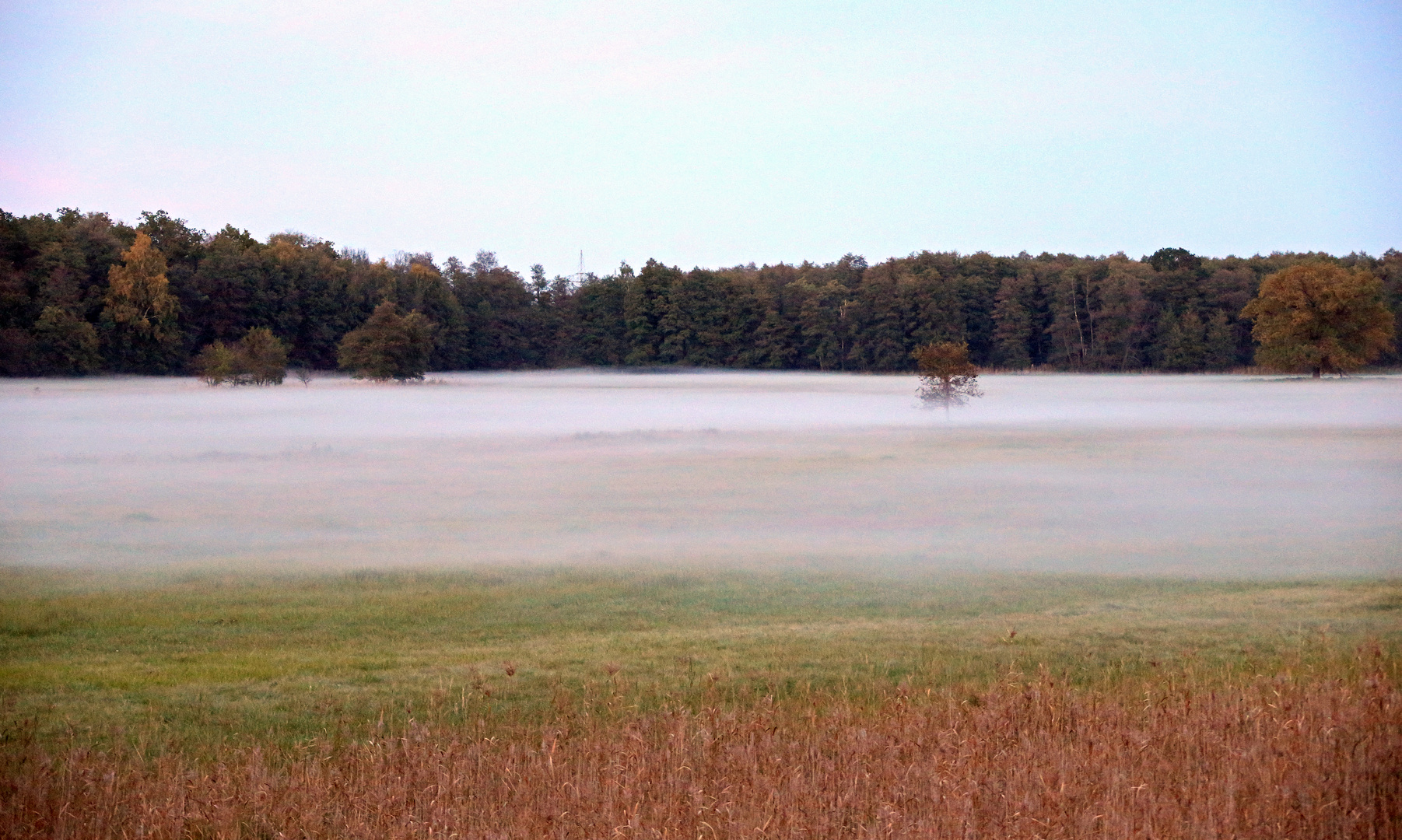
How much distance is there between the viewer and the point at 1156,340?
8531cm

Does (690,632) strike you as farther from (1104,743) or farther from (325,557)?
(325,557)

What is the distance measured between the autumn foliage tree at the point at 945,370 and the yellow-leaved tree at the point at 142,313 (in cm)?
4199

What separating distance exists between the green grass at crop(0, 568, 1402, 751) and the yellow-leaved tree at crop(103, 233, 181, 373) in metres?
47.9

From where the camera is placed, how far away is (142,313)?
211ft

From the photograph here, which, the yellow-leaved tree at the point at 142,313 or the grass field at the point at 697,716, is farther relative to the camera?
the yellow-leaved tree at the point at 142,313

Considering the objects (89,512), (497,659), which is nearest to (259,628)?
(497,659)

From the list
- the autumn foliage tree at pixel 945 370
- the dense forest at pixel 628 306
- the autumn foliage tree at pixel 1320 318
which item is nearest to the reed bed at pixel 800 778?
the autumn foliage tree at pixel 945 370

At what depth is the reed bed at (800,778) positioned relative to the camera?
23.9 feet

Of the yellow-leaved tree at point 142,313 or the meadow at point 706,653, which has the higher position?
the yellow-leaved tree at point 142,313

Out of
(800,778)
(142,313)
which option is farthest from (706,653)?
(142,313)

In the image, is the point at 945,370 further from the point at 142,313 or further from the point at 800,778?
the point at 800,778

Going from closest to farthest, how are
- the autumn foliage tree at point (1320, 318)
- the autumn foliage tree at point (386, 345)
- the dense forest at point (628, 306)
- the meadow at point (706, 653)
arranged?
the meadow at point (706, 653) → the dense forest at point (628, 306) → the autumn foliage tree at point (1320, 318) → the autumn foliage tree at point (386, 345)

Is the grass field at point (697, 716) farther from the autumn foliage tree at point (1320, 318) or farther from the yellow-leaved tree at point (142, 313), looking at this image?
the autumn foliage tree at point (1320, 318)

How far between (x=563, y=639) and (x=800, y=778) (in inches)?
242
